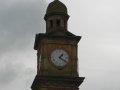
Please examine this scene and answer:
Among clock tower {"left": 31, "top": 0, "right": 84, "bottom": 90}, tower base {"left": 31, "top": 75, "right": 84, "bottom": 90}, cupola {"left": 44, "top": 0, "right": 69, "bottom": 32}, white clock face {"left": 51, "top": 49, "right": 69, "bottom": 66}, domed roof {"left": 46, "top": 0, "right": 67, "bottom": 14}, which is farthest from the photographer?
domed roof {"left": 46, "top": 0, "right": 67, "bottom": 14}

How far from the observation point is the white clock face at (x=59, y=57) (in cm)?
5581

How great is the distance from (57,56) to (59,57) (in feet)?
0.77

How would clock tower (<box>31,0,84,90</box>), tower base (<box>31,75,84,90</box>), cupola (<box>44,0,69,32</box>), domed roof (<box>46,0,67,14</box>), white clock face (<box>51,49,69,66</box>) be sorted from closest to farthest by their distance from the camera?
tower base (<box>31,75,84,90</box>) → clock tower (<box>31,0,84,90</box>) → white clock face (<box>51,49,69,66</box>) → cupola (<box>44,0,69,32</box>) → domed roof (<box>46,0,67,14</box>)

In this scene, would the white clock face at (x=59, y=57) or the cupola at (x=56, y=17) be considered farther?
the cupola at (x=56, y=17)

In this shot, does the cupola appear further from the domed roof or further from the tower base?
the tower base

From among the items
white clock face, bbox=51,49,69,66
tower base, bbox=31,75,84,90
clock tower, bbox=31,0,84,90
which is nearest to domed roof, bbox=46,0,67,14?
clock tower, bbox=31,0,84,90

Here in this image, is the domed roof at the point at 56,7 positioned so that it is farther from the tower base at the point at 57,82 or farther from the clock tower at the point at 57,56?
the tower base at the point at 57,82

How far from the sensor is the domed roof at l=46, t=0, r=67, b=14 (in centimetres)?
5812

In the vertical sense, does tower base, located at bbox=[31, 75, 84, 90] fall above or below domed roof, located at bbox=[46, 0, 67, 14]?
below

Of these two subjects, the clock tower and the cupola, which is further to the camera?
the cupola

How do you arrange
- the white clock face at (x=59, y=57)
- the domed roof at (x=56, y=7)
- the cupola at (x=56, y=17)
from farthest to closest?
the domed roof at (x=56, y=7) < the cupola at (x=56, y=17) < the white clock face at (x=59, y=57)

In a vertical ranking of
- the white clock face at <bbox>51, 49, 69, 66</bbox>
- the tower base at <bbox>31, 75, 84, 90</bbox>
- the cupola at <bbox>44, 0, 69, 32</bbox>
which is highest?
the cupola at <bbox>44, 0, 69, 32</bbox>

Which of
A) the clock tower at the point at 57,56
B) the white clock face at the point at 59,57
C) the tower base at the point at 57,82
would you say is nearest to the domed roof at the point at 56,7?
the clock tower at the point at 57,56

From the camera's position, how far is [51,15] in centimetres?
5788
